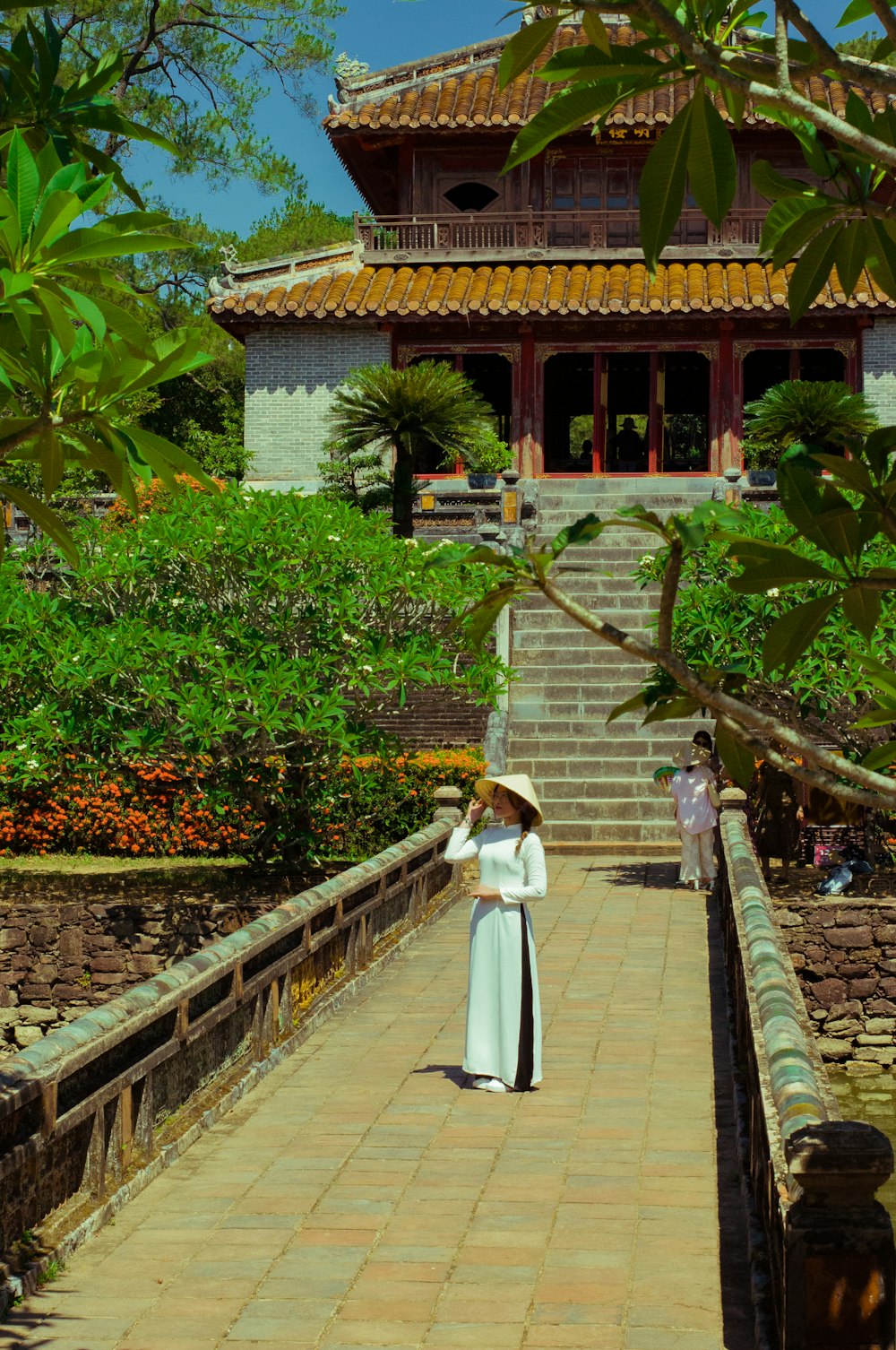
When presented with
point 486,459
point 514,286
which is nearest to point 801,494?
point 486,459

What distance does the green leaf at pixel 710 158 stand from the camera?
147 inches

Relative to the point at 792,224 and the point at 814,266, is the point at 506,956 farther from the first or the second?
the point at 792,224

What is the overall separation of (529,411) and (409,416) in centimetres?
669

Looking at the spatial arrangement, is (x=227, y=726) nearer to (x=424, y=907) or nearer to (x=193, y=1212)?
(x=424, y=907)

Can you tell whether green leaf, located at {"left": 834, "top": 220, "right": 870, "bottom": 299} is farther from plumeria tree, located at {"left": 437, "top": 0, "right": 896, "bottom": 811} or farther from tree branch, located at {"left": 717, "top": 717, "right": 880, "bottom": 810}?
tree branch, located at {"left": 717, "top": 717, "right": 880, "bottom": 810}

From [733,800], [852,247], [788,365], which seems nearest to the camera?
[852,247]

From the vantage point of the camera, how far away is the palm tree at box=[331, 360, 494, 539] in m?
21.9

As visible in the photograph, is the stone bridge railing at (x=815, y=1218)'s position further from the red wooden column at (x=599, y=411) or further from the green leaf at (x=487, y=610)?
the red wooden column at (x=599, y=411)

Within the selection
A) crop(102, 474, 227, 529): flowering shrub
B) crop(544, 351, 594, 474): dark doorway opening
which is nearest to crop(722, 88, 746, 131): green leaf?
crop(102, 474, 227, 529): flowering shrub

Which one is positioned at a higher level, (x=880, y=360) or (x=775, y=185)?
(x=880, y=360)

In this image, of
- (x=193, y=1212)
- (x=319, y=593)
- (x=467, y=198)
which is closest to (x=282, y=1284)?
(x=193, y=1212)

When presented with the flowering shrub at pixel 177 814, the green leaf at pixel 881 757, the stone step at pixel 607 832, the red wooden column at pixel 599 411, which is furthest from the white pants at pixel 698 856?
the red wooden column at pixel 599 411

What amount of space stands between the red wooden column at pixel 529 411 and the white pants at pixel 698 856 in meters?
13.0

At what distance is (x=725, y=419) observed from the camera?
1102 inches
